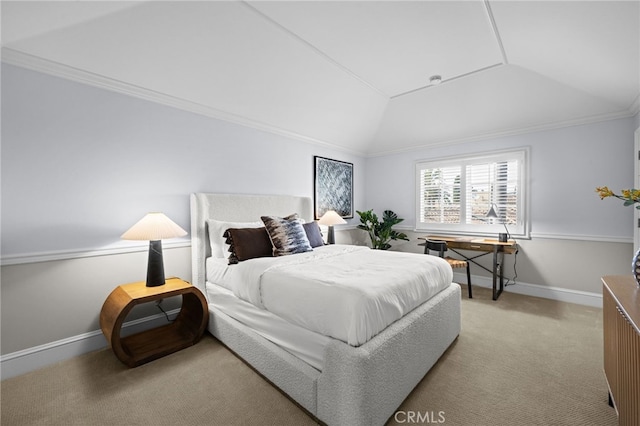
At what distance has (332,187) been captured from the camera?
15.6 ft

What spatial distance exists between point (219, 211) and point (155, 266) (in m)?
0.93

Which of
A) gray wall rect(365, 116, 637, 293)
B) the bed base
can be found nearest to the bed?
the bed base

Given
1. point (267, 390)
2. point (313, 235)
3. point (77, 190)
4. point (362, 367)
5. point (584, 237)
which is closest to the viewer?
point (362, 367)

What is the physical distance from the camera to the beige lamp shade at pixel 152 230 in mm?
2230

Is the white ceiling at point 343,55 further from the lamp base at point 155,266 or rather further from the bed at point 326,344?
the lamp base at point 155,266

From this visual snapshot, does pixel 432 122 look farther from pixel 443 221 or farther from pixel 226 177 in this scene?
pixel 226 177

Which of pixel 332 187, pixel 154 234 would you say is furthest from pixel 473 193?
pixel 154 234

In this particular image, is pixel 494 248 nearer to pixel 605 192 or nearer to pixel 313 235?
pixel 605 192

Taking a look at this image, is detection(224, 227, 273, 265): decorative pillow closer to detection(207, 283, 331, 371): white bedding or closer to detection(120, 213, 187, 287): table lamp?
detection(207, 283, 331, 371): white bedding

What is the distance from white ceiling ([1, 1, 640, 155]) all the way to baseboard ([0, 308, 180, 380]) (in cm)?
215

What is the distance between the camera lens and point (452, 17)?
93.2 inches

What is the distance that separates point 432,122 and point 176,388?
4444mm

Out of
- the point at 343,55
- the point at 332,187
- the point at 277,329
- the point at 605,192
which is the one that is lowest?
the point at 277,329

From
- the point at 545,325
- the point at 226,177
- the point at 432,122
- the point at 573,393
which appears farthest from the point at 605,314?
the point at 226,177
